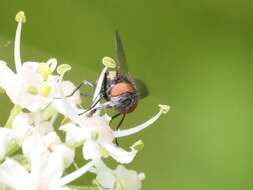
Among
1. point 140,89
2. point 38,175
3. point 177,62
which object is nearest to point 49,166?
point 38,175

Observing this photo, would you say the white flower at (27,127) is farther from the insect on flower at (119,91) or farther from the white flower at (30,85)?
the insect on flower at (119,91)

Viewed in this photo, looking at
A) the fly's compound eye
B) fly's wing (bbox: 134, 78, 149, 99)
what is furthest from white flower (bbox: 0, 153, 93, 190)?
fly's wing (bbox: 134, 78, 149, 99)

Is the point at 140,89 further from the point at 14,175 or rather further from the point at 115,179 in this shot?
the point at 14,175

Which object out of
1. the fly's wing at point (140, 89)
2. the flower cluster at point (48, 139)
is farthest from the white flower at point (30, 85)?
the fly's wing at point (140, 89)

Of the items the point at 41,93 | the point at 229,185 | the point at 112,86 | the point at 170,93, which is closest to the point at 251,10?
the point at 170,93

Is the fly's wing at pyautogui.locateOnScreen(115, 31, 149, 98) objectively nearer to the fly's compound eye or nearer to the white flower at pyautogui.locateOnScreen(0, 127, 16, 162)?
the fly's compound eye

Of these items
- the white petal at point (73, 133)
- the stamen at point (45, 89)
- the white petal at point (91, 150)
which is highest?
the stamen at point (45, 89)

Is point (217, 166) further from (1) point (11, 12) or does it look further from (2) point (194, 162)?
(1) point (11, 12)
